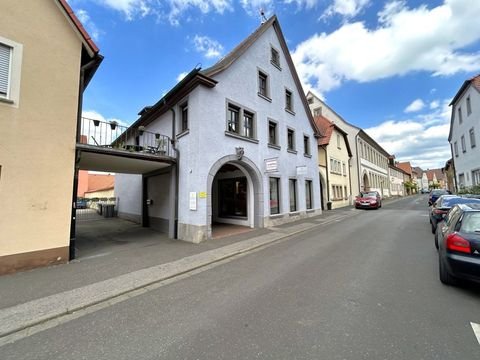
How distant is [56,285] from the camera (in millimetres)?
5047

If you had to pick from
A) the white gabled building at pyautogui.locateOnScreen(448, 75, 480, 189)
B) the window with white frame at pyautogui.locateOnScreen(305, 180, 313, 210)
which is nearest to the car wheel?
the window with white frame at pyautogui.locateOnScreen(305, 180, 313, 210)

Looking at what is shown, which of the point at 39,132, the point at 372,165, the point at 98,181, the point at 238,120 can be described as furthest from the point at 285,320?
the point at 98,181

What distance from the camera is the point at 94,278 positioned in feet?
18.0

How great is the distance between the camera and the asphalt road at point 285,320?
280 cm

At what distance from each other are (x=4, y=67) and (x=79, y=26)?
2503 millimetres

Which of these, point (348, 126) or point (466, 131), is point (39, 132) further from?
point (348, 126)

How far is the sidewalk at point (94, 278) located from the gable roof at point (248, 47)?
7.53 m

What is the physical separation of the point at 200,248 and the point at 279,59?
1337 cm

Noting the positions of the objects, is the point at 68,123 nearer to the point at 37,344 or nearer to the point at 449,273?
the point at 37,344

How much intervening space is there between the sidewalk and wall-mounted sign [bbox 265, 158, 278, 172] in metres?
4.18

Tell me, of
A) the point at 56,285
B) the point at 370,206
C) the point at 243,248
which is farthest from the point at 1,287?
the point at 370,206

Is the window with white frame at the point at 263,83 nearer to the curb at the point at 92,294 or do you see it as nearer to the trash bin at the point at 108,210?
the curb at the point at 92,294

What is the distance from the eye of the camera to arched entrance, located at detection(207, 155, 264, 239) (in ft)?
39.4

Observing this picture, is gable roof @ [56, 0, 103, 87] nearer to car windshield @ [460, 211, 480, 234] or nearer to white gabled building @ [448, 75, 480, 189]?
car windshield @ [460, 211, 480, 234]
